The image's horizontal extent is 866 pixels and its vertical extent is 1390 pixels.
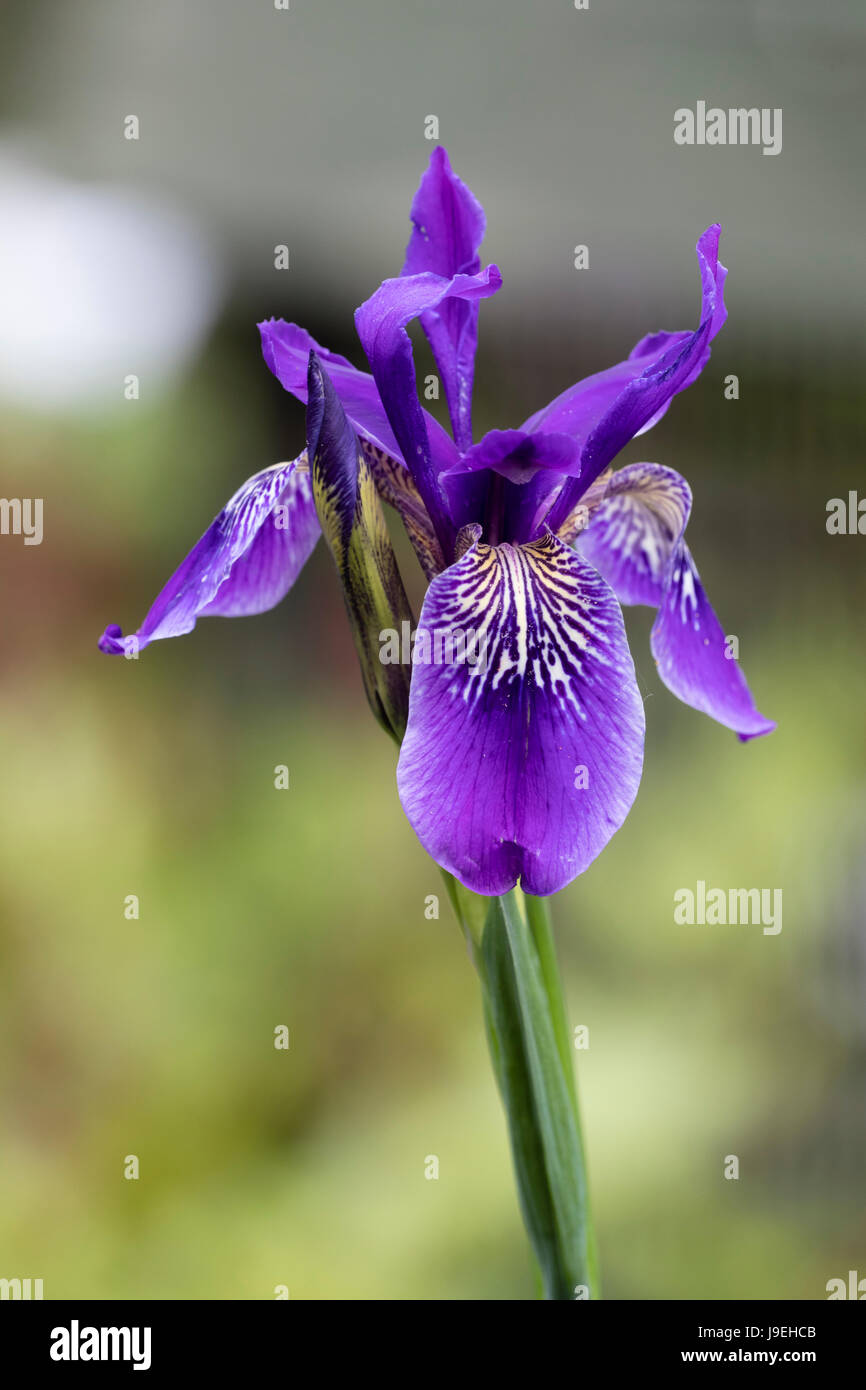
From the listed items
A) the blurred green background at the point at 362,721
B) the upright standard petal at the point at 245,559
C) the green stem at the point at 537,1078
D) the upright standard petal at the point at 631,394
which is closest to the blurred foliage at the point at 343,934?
the blurred green background at the point at 362,721

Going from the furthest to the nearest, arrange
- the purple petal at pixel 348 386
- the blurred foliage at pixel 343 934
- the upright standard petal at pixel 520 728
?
the blurred foliage at pixel 343 934 → the purple petal at pixel 348 386 → the upright standard petal at pixel 520 728

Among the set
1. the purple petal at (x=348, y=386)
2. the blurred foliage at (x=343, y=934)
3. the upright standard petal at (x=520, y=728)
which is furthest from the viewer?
the blurred foliage at (x=343, y=934)

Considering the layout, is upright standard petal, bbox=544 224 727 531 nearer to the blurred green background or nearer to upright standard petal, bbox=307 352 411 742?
upright standard petal, bbox=307 352 411 742

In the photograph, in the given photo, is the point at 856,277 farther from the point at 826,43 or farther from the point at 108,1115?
the point at 108,1115

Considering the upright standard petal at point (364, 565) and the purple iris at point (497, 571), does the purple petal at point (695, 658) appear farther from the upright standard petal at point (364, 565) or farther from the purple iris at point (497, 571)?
the upright standard petal at point (364, 565)

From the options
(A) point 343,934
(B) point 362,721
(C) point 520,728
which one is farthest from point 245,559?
(B) point 362,721

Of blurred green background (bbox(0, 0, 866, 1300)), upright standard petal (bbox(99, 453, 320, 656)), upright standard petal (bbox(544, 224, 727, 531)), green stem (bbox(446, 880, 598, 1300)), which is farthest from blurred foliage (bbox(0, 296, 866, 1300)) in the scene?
upright standard petal (bbox(544, 224, 727, 531))
